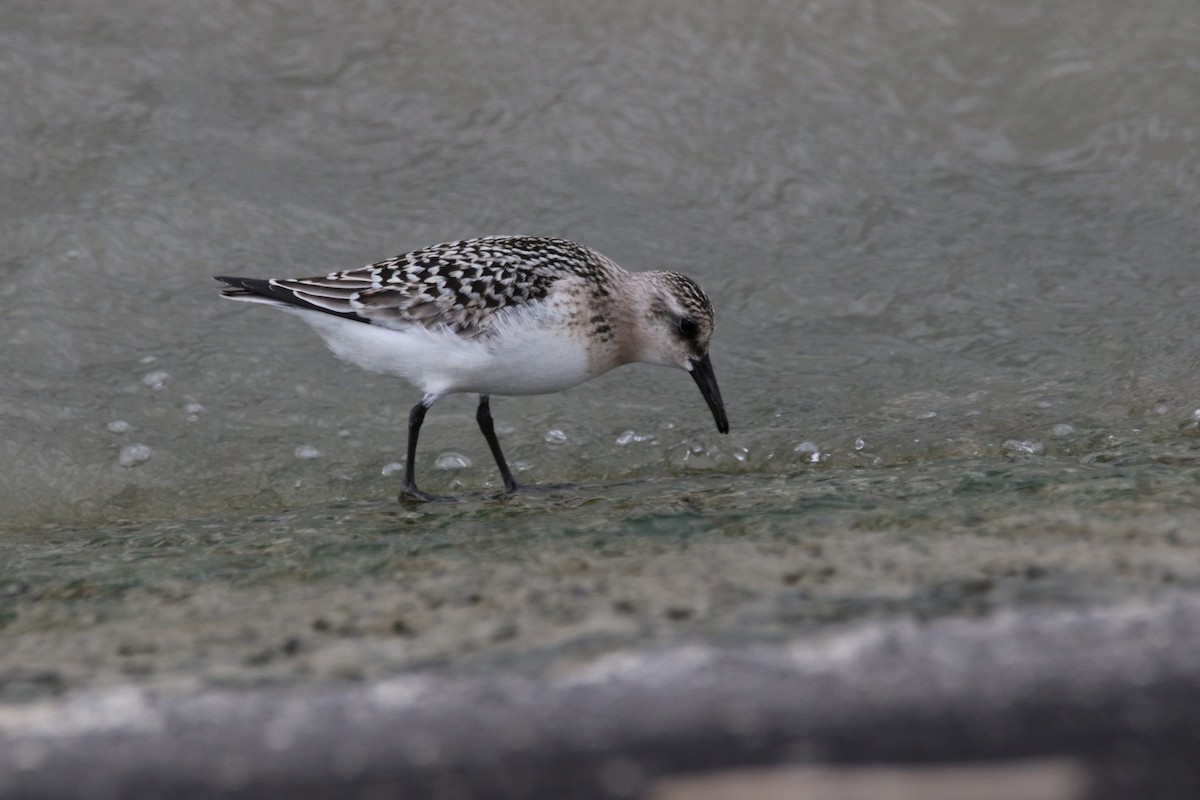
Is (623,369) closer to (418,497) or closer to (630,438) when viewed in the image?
(630,438)

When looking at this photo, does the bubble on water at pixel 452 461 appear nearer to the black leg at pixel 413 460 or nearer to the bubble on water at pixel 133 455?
the black leg at pixel 413 460

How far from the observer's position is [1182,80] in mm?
9188

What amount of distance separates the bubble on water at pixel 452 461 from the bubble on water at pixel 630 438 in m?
0.66

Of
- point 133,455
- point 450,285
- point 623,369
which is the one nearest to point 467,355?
point 450,285

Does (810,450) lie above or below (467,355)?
below

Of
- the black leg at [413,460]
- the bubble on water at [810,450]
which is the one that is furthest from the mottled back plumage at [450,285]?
the bubble on water at [810,450]

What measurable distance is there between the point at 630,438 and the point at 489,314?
1.16 meters

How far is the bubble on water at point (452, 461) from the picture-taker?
6156 mm

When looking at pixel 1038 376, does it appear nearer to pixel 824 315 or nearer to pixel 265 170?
pixel 824 315

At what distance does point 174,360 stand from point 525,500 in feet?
8.58

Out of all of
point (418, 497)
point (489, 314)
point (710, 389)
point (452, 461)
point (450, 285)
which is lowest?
point (418, 497)

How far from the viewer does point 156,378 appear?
669 centimetres

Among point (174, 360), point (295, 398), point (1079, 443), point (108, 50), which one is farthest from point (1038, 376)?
point (108, 50)

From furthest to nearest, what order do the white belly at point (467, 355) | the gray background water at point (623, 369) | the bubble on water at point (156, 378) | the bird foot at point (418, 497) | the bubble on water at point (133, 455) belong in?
the bubble on water at point (156, 378) → the bubble on water at point (133, 455) → the bird foot at point (418, 497) → the white belly at point (467, 355) → the gray background water at point (623, 369)
